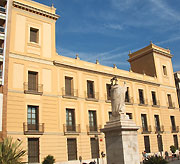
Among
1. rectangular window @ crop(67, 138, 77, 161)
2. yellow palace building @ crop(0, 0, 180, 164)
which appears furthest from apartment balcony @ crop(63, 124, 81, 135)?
rectangular window @ crop(67, 138, 77, 161)

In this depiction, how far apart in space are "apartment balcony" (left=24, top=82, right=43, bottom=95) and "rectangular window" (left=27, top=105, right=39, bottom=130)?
4.36 ft

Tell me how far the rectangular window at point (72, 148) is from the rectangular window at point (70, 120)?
45.2 inches

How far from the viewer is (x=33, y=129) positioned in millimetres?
21875

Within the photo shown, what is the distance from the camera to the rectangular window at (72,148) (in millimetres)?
23719

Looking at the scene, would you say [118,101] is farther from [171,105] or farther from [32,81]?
[171,105]

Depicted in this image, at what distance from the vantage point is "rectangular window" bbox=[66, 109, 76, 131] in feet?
80.6

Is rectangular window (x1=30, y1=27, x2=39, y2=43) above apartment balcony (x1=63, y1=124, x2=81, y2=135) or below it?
above

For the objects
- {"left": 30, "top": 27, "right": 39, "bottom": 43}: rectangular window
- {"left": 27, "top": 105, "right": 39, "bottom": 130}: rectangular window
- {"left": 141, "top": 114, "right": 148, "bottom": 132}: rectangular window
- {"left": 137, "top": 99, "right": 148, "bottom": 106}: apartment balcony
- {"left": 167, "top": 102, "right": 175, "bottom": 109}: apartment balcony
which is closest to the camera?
{"left": 27, "top": 105, "right": 39, "bottom": 130}: rectangular window

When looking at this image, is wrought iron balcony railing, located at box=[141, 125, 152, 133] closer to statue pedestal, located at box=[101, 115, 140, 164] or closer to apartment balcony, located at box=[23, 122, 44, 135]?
apartment balcony, located at box=[23, 122, 44, 135]

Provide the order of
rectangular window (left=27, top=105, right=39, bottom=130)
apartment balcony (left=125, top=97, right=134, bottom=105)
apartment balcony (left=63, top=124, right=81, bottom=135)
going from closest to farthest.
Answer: rectangular window (left=27, top=105, right=39, bottom=130)
apartment balcony (left=63, top=124, right=81, bottom=135)
apartment balcony (left=125, top=97, right=134, bottom=105)

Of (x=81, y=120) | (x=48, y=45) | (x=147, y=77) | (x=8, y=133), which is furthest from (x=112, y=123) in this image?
(x=147, y=77)

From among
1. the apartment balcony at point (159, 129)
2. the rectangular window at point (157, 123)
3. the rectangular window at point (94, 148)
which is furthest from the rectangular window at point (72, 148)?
the rectangular window at point (157, 123)

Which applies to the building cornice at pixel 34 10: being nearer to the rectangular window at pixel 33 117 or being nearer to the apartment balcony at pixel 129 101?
the rectangular window at pixel 33 117

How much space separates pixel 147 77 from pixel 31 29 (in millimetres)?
18011
